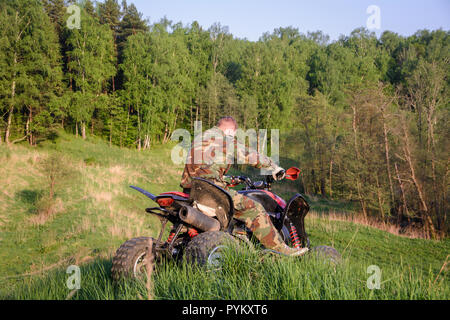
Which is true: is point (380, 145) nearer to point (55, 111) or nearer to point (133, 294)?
point (133, 294)

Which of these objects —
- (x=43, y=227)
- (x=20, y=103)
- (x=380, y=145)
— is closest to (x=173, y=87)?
(x=20, y=103)

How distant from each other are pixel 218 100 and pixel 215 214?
43.4m

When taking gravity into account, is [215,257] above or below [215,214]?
below

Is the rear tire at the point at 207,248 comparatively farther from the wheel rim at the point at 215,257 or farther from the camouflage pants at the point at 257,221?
the camouflage pants at the point at 257,221

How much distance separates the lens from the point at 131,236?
34.3 ft

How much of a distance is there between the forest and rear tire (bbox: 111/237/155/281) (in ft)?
59.7

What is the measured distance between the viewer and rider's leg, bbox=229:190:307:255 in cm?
403

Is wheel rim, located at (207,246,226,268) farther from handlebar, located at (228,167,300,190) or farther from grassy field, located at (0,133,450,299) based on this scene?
handlebar, located at (228,167,300,190)

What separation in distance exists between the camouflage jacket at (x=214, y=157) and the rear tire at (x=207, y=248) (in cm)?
80

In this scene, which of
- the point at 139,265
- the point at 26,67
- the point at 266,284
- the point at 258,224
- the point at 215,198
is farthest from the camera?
the point at 26,67

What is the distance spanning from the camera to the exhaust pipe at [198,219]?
353 centimetres

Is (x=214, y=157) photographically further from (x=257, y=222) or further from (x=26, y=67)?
(x=26, y=67)

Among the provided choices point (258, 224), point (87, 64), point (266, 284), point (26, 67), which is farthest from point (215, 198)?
point (87, 64)
